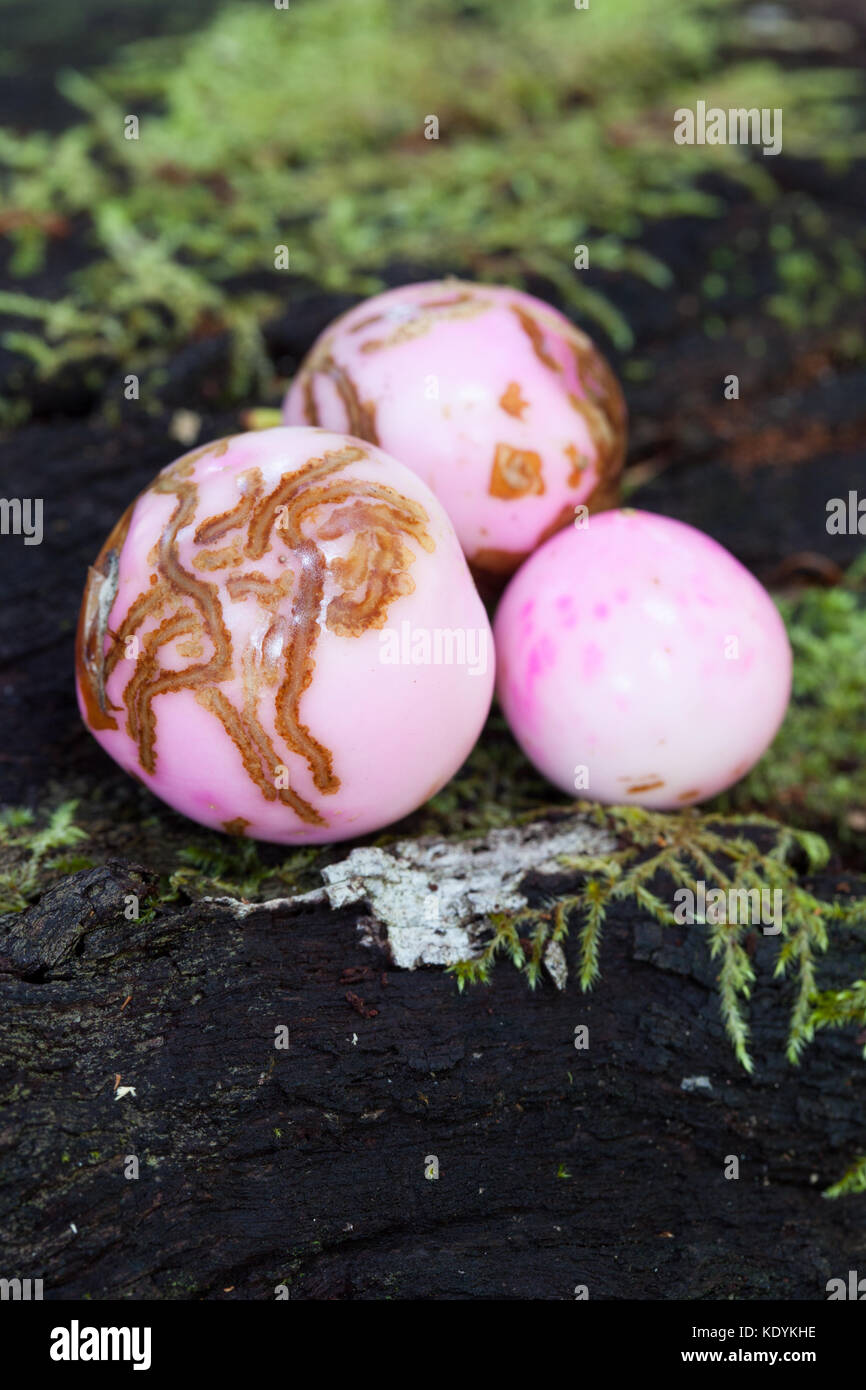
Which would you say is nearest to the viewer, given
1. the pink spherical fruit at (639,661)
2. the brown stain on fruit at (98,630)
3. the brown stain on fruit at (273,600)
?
the brown stain on fruit at (273,600)

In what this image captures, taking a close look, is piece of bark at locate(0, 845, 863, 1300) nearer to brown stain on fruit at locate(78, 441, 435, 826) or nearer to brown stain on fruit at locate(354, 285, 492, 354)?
brown stain on fruit at locate(78, 441, 435, 826)

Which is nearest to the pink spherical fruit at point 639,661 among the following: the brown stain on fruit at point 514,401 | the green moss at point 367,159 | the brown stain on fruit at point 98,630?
the brown stain on fruit at point 514,401

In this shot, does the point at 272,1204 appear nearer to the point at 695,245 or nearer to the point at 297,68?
the point at 695,245

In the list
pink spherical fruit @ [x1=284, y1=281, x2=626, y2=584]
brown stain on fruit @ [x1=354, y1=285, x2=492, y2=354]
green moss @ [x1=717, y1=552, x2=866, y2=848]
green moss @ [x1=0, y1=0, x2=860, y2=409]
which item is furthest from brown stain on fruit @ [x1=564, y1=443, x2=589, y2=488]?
green moss @ [x1=0, y1=0, x2=860, y2=409]

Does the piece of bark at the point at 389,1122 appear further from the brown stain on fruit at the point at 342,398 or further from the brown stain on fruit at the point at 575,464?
the brown stain on fruit at the point at 342,398

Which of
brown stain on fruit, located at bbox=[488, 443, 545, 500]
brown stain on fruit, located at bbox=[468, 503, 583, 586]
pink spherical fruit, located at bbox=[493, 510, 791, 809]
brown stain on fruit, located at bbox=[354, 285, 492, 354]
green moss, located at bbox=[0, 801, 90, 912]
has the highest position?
brown stain on fruit, located at bbox=[354, 285, 492, 354]

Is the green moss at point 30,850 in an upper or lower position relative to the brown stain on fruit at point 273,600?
lower

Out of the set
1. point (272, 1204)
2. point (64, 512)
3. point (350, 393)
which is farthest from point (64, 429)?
point (272, 1204)
